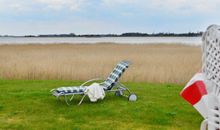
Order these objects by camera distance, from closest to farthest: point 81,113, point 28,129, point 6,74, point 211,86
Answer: point 211,86 → point 28,129 → point 81,113 → point 6,74

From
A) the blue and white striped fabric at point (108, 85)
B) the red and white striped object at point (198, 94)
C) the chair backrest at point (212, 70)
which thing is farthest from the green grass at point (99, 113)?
the chair backrest at point (212, 70)

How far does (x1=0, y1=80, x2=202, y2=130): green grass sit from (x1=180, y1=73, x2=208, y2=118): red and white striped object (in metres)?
3.09

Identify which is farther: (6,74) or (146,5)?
(146,5)

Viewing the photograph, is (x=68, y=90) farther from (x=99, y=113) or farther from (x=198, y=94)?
(x=198, y=94)

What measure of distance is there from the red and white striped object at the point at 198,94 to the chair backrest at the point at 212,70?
0.15 ft

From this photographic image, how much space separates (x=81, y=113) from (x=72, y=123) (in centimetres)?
58

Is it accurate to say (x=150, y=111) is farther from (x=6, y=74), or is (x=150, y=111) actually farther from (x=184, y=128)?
(x=6, y=74)

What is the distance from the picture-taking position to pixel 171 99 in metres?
7.44

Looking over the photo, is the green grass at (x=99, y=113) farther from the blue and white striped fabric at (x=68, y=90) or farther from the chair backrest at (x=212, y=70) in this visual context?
the chair backrest at (x=212, y=70)

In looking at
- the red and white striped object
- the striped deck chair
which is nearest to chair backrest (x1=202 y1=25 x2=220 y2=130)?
the red and white striped object

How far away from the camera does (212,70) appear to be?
6.54ft

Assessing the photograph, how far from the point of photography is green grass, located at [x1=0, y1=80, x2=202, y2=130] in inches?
216

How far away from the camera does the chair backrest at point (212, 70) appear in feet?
6.36

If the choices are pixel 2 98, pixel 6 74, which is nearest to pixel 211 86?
pixel 2 98
